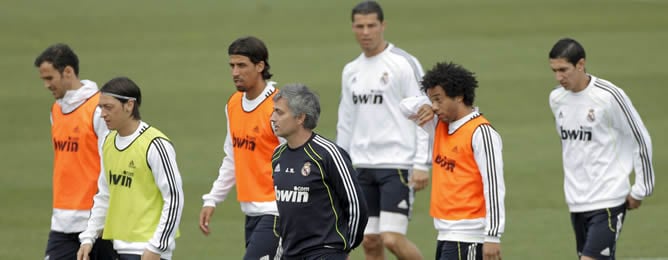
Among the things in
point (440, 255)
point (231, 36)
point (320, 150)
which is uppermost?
point (231, 36)

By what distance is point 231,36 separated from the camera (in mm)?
20719

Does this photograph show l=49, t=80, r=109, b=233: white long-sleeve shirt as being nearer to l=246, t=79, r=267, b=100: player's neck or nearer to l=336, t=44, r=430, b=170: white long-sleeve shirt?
l=246, t=79, r=267, b=100: player's neck

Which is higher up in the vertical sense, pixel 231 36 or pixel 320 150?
pixel 231 36

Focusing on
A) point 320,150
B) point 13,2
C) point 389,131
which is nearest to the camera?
point 320,150

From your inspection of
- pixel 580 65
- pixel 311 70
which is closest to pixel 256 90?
pixel 580 65

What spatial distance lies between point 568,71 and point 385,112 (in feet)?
6.80

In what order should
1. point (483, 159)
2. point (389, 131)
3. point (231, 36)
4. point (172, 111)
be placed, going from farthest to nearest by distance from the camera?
point (231, 36) < point (172, 111) < point (389, 131) < point (483, 159)

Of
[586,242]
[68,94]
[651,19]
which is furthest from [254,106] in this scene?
[651,19]

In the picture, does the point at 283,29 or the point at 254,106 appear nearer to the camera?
the point at 254,106

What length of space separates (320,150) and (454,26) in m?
14.2

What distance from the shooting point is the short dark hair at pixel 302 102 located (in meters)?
7.32

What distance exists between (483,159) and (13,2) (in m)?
16.7

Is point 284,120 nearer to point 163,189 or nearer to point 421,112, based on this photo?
point 163,189

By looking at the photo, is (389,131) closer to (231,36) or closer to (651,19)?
(231,36)
